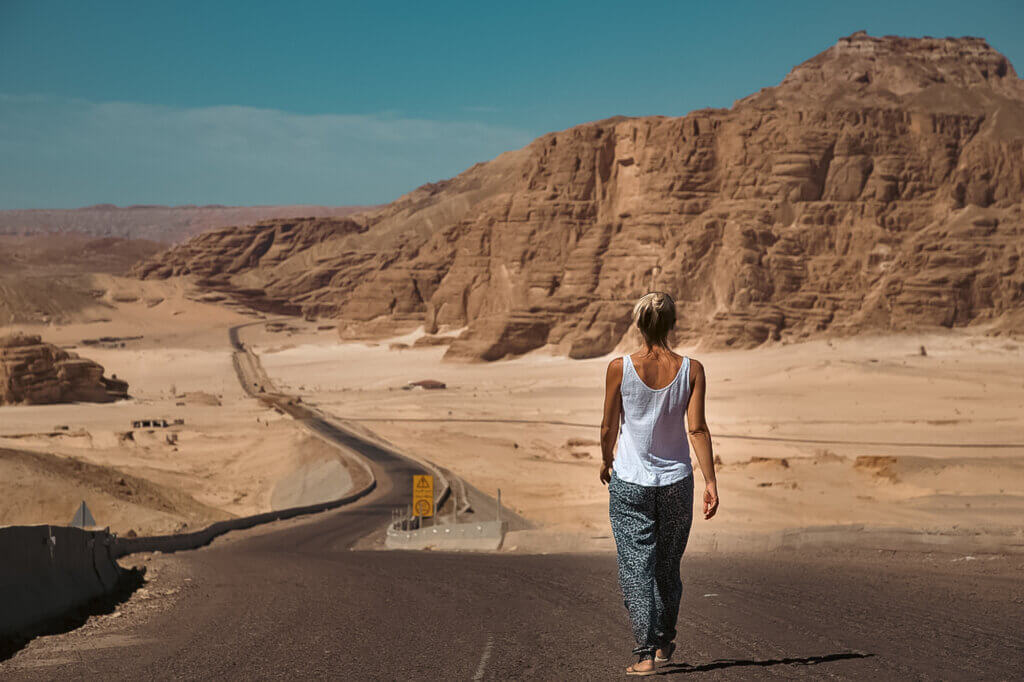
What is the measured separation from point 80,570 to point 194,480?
1235 inches

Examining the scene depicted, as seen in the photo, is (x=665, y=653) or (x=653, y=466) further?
(x=665, y=653)

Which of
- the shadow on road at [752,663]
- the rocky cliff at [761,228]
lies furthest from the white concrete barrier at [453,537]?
the rocky cliff at [761,228]

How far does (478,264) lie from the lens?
94500 millimetres

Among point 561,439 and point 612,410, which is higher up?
point 612,410

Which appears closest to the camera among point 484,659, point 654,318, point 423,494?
point 654,318

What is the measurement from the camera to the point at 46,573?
908 centimetres

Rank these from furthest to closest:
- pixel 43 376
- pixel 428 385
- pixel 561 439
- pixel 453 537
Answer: pixel 428 385, pixel 43 376, pixel 561 439, pixel 453 537

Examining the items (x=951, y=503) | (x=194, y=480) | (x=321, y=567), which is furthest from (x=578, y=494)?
(x=321, y=567)

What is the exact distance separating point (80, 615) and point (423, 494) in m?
13.9

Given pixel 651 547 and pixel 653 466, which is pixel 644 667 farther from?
pixel 653 466

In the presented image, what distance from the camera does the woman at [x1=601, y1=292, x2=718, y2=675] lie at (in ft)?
18.6

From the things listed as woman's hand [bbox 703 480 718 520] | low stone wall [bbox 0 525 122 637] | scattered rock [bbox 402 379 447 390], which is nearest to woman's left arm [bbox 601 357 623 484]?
woman's hand [bbox 703 480 718 520]

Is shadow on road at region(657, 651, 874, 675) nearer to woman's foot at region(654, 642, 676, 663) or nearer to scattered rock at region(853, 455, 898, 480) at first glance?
woman's foot at region(654, 642, 676, 663)

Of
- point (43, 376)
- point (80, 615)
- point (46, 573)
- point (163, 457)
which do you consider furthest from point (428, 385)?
point (46, 573)
